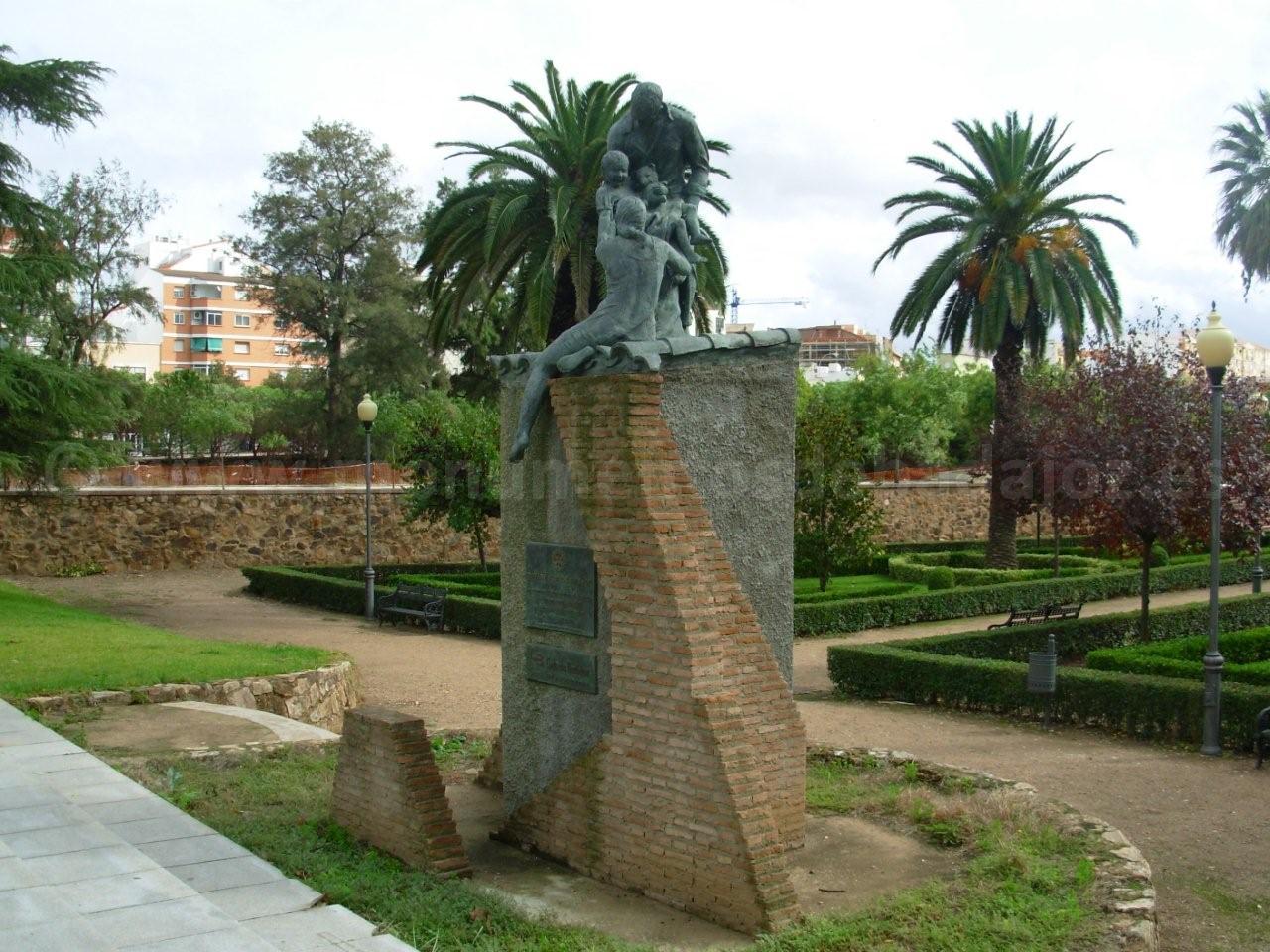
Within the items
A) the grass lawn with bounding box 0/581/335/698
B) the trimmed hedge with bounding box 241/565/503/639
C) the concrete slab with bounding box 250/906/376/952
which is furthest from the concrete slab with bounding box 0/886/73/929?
the trimmed hedge with bounding box 241/565/503/639

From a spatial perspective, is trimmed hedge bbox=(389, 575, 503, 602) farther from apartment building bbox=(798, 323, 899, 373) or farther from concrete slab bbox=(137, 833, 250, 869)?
apartment building bbox=(798, 323, 899, 373)

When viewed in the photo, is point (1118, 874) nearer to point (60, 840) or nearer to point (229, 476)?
point (60, 840)

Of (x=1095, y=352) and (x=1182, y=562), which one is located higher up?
(x=1095, y=352)

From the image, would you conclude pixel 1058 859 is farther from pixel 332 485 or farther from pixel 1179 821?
pixel 332 485

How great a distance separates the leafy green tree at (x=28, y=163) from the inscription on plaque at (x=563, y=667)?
1424cm

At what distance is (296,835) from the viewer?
6.82 metres

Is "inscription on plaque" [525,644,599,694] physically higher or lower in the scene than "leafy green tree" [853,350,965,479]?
lower

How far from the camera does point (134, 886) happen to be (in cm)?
547

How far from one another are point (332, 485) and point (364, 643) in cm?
1101

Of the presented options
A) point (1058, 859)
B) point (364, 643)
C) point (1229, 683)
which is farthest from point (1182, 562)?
point (1058, 859)

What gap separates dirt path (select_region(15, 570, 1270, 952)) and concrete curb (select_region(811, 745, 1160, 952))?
0.31m

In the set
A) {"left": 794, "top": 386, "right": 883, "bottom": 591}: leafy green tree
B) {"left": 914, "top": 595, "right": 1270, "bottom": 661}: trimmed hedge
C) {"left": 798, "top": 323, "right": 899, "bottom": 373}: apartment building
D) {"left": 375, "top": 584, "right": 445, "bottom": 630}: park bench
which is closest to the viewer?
{"left": 914, "top": 595, "right": 1270, "bottom": 661}: trimmed hedge

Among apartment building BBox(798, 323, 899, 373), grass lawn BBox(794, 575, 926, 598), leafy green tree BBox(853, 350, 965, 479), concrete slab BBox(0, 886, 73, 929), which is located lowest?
concrete slab BBox(0, 886, 73, 929)

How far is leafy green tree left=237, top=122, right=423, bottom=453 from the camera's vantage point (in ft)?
117
